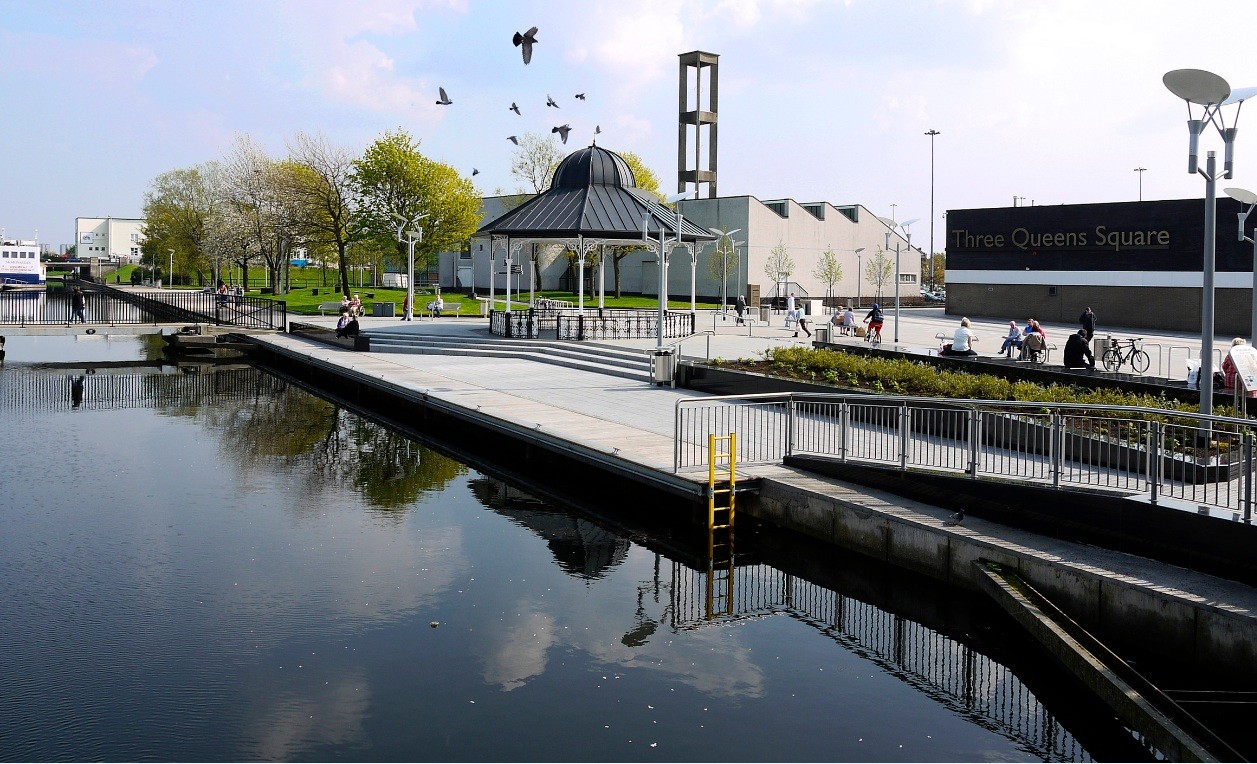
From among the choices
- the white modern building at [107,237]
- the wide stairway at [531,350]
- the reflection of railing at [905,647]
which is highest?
the white modern building at [107,237]

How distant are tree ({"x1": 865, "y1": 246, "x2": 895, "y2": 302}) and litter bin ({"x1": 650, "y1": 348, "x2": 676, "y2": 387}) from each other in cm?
5759

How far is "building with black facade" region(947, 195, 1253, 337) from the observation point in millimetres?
50562

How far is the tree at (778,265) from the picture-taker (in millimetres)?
76750

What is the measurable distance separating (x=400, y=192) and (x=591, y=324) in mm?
27453

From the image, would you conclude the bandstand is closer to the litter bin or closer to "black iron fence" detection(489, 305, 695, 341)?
"black iron fence" detection(489, 305, 695, 341)

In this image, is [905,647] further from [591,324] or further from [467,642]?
[591,324]

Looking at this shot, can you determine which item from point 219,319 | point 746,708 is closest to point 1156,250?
point 219,319

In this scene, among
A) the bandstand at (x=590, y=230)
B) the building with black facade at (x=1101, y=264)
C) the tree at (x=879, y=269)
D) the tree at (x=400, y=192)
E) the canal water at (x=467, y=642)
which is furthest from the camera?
the tree at (x=879, y=269)

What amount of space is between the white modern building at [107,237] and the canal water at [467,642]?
610ft

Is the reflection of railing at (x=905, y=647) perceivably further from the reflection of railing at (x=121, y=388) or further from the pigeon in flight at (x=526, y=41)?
the reflection of railing at (x=121, y=388)

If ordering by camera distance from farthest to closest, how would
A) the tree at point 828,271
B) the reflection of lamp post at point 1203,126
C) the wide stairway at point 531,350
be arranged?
1. the tree at point 828,271
2. the wide stairway at point 531,350
3. the reflection of lamp post at point 1203,126

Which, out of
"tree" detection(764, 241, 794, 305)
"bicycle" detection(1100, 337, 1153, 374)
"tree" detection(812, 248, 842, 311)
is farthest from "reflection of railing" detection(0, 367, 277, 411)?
"tree" detection(812, 248, 842, 311)

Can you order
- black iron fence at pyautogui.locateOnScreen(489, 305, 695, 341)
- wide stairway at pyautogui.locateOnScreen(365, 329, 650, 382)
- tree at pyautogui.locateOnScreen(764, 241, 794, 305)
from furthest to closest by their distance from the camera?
tree at pyautogui.locateOnScreen(764, 241, 794, 305) < black iron fence at pyautogui.locateOnScreen(489, 305, 695, 341) < wide stairway at pyautogui.locateOnScreen(365, 329, 650, 382)

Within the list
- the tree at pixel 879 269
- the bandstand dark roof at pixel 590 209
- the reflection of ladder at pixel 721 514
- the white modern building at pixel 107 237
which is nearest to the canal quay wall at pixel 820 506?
the reflection of ladder at pixel 721 514
